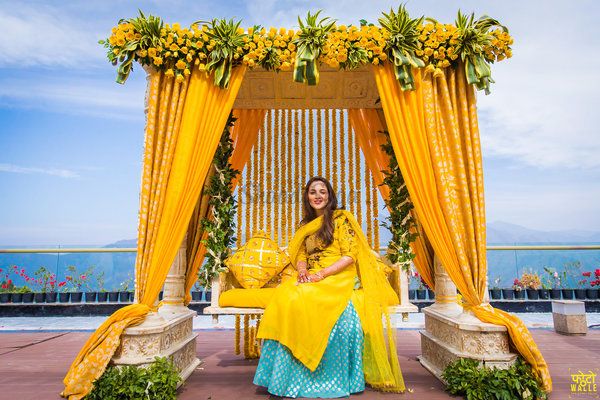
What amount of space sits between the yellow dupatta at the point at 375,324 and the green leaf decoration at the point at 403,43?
127cm

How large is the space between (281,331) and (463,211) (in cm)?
173

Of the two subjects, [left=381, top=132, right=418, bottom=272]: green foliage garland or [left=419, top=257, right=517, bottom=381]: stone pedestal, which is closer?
[left=419, top=257, right=517, bottom=381]: stone pedestal

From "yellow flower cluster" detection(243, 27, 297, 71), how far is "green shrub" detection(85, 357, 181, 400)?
8.22 feet

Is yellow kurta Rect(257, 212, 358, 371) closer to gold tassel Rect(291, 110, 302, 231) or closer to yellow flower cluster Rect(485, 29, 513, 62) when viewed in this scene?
gold tassel Rect(291, 110, 302, 231)

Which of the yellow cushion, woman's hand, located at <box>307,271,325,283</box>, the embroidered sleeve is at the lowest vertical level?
the yellow cushion

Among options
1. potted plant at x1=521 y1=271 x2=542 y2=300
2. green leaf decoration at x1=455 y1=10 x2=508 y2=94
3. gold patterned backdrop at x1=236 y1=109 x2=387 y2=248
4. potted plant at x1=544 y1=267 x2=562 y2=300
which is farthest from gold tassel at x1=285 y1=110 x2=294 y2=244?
potted plant at x1=544 y1=267 x2=562 y2=300

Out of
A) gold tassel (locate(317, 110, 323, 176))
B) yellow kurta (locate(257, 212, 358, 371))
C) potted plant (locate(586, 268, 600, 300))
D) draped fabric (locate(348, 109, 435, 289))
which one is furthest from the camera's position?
potted plant (locate(586, 268, 600, 300))

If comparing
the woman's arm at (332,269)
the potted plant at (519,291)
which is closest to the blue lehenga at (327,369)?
the woman's arm at (332,269)

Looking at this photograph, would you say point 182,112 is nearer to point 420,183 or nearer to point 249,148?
point 249,148

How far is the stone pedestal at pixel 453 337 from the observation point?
8.73ft

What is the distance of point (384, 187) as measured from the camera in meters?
4.04

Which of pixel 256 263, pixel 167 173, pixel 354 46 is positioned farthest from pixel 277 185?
pixel 354 46

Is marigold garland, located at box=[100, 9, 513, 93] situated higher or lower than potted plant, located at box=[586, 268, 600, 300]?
higher

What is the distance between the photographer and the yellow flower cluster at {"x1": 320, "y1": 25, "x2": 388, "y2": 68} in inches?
116
